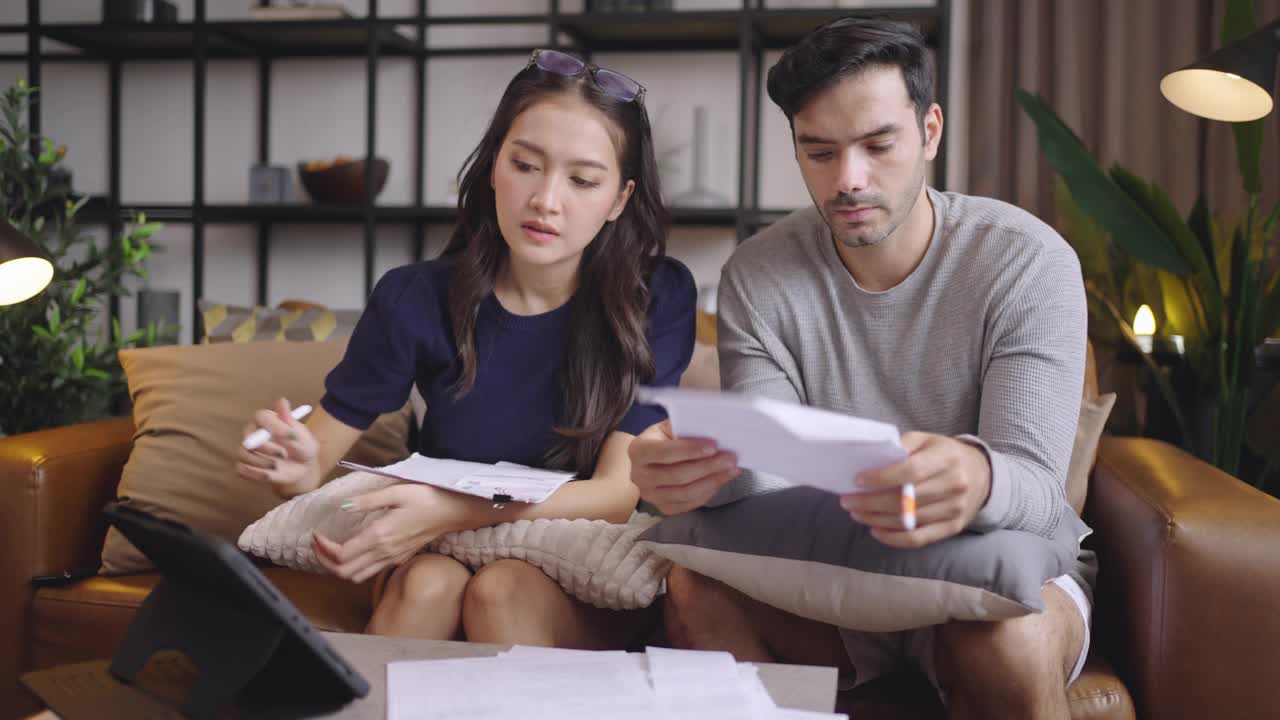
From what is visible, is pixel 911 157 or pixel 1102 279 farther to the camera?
pixel 1102 279

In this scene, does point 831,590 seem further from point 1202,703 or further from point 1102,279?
point 1102,279

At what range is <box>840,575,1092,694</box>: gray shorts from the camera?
1259mm

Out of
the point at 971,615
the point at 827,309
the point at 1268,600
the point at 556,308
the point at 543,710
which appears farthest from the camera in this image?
the point at 556,308

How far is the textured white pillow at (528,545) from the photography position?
1315mm

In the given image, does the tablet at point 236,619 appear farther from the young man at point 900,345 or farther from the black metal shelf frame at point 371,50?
the black metal shelf frame at point 371,50

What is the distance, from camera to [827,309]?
140cm

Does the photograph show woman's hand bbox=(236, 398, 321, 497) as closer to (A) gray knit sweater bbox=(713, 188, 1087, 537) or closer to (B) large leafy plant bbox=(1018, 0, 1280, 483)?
(A) gray knit sweater bbox=(713, 188, 1087, 537)

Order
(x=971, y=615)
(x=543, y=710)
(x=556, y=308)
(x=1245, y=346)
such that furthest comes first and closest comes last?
1. (x=1245, y=346)
2. (x=556, y=308)
3. (x=971, y=615)
4. (x=543, y=710)

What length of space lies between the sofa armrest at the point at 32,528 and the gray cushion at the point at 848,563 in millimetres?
1003

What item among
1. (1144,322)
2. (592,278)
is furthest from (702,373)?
(1144,322)

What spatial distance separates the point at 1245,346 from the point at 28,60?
347 centimetres

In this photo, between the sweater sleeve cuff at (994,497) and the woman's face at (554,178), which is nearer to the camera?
the sweater sleeve cuff at (994,497)

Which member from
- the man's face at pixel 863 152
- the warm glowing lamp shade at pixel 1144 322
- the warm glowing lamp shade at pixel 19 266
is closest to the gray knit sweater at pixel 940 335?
the man's face at pixel 863 152

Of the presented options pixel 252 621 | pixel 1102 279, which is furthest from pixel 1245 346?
pixel 252 621
